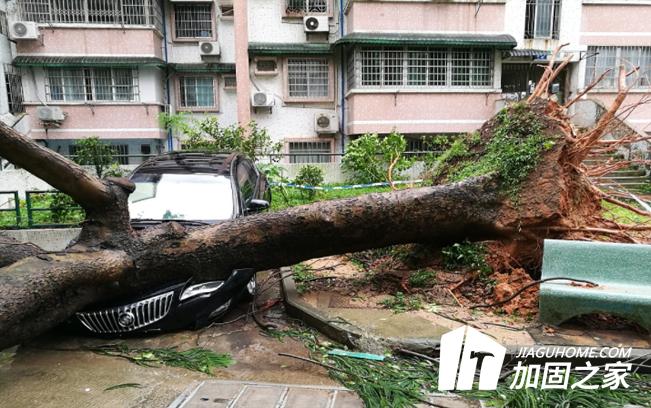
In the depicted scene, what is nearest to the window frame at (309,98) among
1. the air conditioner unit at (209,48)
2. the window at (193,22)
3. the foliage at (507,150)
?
the air conditioner unit at (209,48)

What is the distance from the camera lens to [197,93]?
16.5m

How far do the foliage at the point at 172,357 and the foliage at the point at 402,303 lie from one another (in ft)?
6.34

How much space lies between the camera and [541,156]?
5309mm

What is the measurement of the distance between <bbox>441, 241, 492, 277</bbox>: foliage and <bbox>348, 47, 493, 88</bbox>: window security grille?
984 centimetres

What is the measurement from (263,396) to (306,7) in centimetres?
1482

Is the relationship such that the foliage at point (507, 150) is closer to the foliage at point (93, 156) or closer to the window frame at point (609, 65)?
the foliage at point (93, 156)

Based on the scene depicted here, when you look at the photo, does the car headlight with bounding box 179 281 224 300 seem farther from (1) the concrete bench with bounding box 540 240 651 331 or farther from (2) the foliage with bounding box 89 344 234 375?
(1) the concrete bench with bounding box 540 240 651 331

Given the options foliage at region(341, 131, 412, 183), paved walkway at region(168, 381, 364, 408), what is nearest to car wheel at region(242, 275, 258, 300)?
paved walkway at region(168, 381, 364, 408)

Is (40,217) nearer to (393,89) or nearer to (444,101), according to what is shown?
(393,89)

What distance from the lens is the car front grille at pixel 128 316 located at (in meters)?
4.50

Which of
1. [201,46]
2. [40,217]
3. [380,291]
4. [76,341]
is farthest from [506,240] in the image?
[201,46]

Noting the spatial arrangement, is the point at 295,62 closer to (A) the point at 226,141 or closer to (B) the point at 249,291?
(A) the point at 226,141

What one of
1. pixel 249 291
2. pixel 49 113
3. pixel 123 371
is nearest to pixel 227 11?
pixel 49 113

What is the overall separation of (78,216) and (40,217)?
2.24ft
